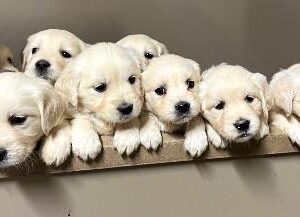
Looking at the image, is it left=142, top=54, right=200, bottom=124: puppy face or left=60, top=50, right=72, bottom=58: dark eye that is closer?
left=142, top=54, right=200, bottom=124: puppy face

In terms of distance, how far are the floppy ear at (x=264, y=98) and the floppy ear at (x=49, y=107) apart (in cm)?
68

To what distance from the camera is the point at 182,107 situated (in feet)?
5.73

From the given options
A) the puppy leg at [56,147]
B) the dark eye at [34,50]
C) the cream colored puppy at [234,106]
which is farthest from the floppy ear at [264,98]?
the dark eye at [34,50]

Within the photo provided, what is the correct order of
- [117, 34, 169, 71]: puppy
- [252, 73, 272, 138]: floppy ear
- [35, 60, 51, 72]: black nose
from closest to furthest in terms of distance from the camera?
[252, 73, 272, 138]: floppy ear → [35, 60, 51, 72]: black nose → [117, 34, 169, 71]: puppy

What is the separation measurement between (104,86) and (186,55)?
132 cm

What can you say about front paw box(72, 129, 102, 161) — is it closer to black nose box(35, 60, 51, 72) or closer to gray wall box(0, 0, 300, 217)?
gray wall box(0, 0, 300, 217)

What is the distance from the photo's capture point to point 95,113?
70.6 inches

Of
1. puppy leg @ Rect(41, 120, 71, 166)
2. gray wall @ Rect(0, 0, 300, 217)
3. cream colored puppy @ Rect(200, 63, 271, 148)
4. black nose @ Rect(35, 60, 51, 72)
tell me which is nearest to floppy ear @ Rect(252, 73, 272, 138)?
cream colored puppy @ Rect(200, 63, 271, 148)

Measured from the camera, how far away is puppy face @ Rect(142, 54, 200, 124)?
1.75 m

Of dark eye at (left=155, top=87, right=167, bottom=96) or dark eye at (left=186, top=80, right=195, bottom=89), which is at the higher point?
dark eye at (left=186, top=80, right=195, bottom=89)

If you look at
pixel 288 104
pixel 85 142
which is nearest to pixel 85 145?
pixel 85 142

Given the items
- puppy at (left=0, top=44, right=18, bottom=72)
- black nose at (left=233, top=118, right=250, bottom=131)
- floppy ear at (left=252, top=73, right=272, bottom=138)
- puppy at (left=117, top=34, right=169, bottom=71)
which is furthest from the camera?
puppy at (left=0, top=44, right=18, bottom=72)

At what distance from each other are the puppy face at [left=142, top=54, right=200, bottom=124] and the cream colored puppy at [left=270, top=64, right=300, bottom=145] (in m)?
0.29

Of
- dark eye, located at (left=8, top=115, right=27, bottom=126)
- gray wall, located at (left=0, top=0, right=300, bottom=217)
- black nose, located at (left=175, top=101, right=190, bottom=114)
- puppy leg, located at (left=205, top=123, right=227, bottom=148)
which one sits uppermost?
black nose, located at (left=175, top=101, right=190, bottom=114)
